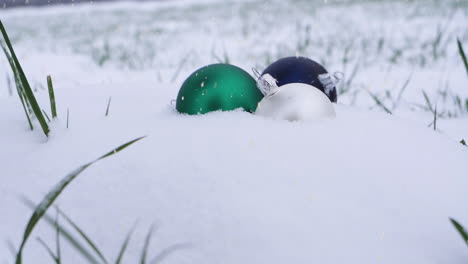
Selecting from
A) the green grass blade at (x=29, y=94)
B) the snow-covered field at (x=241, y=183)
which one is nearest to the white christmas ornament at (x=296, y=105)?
the snow-covered field at (x=241, y=183)

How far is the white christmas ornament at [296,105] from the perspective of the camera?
1.26 metres

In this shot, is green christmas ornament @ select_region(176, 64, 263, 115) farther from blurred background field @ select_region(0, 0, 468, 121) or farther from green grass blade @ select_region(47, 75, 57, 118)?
blurred background field @ select_region(0, 0, 468, 121)

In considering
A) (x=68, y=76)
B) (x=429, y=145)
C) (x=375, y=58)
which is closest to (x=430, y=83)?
(x=375, y=58)

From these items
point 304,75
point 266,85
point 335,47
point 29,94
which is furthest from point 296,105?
point 335,47

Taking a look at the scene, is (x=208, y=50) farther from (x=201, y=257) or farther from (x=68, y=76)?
(x=201, y=257)

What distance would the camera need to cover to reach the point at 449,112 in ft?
6.85

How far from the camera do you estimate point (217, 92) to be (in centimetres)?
136

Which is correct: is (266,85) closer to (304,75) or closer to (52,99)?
(304,75)

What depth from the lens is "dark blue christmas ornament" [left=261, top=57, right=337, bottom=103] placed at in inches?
62.4

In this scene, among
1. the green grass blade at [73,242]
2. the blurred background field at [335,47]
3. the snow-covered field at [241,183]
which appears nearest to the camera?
the green grass blade at [73,242]

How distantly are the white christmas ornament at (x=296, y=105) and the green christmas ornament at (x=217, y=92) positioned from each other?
0.06 metres

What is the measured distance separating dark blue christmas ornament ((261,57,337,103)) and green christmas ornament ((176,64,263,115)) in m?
0.23

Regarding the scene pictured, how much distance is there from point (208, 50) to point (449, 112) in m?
2.79

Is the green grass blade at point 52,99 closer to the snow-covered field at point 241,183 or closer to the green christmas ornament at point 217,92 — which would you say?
the snow-covered field at point 241,183
